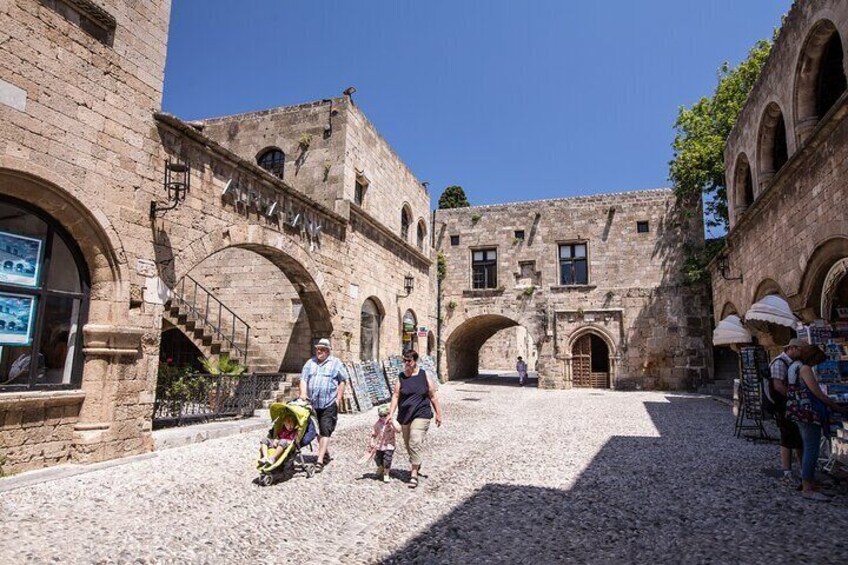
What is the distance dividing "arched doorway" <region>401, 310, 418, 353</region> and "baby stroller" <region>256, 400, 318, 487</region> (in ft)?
36.6

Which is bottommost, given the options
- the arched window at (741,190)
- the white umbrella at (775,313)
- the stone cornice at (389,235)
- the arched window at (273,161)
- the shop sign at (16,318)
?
the shop sign at (16,318)

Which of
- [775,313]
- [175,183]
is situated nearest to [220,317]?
[175,183]

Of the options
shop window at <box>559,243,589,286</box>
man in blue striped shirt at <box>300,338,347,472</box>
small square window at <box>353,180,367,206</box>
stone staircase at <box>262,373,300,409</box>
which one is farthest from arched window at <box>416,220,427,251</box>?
man in blue striped shirt at <box>300,338,347,472</box>

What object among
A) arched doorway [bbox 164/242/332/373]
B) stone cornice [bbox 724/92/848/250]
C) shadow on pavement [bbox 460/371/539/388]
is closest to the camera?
stone cornice [bbox 724/92/848/250]

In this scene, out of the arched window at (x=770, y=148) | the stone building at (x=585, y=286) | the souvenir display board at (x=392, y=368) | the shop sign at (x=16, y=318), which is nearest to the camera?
the shop sign at (x=16, y=318)

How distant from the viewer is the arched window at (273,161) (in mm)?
14328

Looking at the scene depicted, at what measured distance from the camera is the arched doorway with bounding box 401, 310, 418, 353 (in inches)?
681

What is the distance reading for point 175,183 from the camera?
7.11 metres

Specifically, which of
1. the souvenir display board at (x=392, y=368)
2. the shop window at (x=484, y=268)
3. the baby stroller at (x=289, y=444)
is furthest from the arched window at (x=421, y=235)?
the baby stroller at (x=289, y=444)

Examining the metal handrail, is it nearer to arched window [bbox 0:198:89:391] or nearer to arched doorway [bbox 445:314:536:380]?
arched window [bbox 0:198:89:391]

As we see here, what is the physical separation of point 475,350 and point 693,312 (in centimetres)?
1142

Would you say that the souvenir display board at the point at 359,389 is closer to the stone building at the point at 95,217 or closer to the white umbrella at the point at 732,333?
the stone building at the point at 95,217

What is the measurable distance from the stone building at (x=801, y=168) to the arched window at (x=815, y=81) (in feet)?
0.05

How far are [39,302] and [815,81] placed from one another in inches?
484
